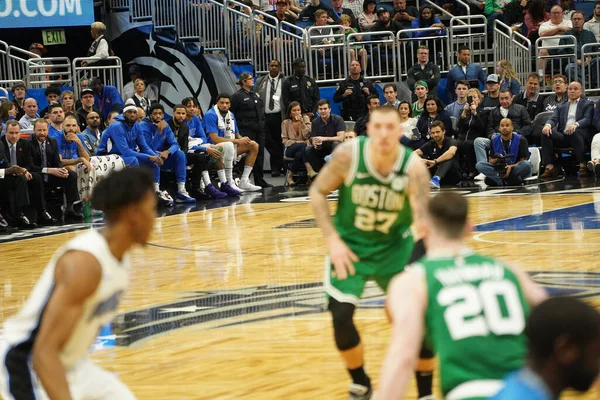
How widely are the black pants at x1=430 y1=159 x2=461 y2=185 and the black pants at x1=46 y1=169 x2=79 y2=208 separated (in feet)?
18.6

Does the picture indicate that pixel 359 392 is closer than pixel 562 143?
Yes

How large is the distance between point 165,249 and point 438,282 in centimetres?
893

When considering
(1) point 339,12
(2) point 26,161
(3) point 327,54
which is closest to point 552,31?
(3) point 327,54

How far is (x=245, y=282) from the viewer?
373 inches

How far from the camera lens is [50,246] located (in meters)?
12.7

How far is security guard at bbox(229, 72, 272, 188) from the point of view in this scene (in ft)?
62.8

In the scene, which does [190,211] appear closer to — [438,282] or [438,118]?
[438,118]

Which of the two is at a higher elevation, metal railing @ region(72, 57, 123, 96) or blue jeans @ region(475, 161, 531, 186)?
metal railing @ region(72, 57, 123, 96)

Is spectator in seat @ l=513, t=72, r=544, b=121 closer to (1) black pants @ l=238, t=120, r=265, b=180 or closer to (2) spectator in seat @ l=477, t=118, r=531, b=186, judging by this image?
(2) spectator in seat @ l=477, t=118, r=531, b=186

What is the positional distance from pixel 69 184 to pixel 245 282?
7.03 meters

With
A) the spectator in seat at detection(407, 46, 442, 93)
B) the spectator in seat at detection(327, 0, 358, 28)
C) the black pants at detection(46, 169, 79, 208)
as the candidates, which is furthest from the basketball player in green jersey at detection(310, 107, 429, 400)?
the spectator in seat at detection(327, 0, 358, 28)

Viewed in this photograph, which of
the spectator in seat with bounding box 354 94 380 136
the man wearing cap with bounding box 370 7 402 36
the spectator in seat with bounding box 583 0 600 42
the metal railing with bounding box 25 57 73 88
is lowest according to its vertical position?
the spectator in seat with bounding box 354 94 380 136

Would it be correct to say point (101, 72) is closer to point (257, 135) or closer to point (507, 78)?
point (257, 135)

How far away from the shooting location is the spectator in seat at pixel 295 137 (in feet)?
62.5
